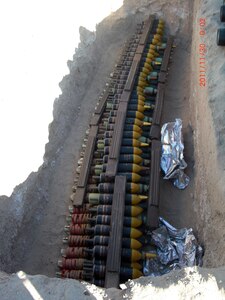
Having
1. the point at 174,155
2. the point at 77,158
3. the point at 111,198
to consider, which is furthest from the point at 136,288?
the point at 77,158

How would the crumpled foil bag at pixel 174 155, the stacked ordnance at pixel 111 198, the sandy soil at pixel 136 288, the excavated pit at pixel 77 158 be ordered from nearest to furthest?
the sandy soil at pixel 136 288 < the excavated pit at pixel 77 158 < the stacked ordnance at pixel 111 198 < the crumpled foil bag at pixel 174 155

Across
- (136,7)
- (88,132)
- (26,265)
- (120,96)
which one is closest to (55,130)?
(88,132)

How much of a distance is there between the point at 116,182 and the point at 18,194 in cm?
184

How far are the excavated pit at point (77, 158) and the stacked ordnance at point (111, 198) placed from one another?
0.40m

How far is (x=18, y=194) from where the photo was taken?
21.4 feet

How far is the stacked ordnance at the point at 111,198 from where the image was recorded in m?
6.16

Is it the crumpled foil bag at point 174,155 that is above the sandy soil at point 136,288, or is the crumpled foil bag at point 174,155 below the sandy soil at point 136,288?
above

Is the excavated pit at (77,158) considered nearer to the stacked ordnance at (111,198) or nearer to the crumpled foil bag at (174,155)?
the crumpled foil bag at (174,155)

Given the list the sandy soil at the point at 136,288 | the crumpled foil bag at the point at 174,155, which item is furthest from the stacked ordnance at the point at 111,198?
the sandy soil at the point at 136,288

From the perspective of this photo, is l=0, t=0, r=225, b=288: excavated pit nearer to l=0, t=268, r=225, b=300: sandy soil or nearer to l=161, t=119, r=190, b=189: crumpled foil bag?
l=161, t=119, r=190, b=189: crumpled foil bag

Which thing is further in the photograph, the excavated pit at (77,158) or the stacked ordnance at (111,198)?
the stacked ordnance at (111,198)

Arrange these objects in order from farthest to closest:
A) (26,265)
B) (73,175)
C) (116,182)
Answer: (73,175) < (116,182) < (26,265)

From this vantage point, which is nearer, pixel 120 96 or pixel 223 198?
pixel 223 198

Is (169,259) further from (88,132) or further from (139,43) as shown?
(139,43)
